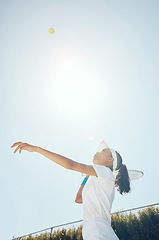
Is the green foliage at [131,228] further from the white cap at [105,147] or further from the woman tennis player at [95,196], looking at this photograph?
the woman tennis player at [95,196]

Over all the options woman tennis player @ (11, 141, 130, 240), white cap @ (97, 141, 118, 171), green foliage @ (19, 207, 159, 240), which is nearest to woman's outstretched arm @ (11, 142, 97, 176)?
woman tennis player @ (11, 141, 130, 240)

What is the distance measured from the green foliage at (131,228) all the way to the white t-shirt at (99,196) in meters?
8.41

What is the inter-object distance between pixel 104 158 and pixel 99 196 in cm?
58

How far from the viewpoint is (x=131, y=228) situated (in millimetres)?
9000

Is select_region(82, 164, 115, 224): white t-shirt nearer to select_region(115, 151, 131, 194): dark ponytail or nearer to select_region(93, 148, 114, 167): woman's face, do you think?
select_region(93, 148, 114, 167): woman's face

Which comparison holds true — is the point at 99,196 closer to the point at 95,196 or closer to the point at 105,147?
the point at 95,196

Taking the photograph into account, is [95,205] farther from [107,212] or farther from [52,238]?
[52,238]

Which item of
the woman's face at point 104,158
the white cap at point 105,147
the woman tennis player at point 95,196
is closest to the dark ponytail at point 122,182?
the white cap at point 105,147

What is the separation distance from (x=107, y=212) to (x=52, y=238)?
10.2m

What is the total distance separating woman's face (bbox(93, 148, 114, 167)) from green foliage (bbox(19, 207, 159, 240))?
26.9 feet

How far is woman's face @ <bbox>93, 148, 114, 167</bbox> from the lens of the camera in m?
2.41

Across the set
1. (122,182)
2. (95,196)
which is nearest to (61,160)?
(95,196)

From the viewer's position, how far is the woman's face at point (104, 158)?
241cm

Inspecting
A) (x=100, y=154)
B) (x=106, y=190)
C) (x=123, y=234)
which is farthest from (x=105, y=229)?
(x=123, y=234)
